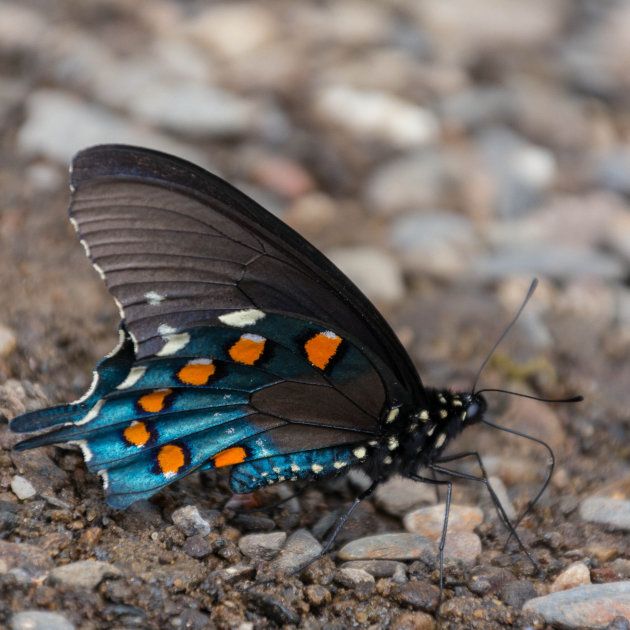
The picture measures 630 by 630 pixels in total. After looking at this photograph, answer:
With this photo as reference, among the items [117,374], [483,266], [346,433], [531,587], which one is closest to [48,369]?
[117,374]

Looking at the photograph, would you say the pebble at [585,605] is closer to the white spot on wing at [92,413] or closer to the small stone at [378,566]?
the small stone at [378,566]

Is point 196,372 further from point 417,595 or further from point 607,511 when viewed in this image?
point 607,511

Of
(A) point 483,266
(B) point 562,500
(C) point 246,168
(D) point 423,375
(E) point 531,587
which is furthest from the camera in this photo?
(C) point 246,168

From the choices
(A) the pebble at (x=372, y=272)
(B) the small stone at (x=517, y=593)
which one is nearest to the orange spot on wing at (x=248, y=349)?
(B) the small stone at (x=517, y=593)

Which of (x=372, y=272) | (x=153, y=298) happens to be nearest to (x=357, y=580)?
(x=153, y=298)

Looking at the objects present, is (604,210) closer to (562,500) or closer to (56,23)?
(562,500)
